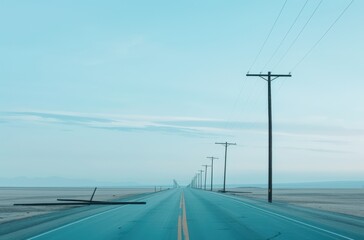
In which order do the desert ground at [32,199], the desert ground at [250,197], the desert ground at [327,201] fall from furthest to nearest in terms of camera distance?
the desert ground at [327,201] < the desert ground at [250,197] < the desert ground at [32,199]

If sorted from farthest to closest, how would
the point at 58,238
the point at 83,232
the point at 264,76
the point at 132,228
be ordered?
the point at 264,76
the point at 132,228
the point at 83,232
the point at 58,238

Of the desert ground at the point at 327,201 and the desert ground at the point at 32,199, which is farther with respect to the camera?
the desert ground at the point at 327,201

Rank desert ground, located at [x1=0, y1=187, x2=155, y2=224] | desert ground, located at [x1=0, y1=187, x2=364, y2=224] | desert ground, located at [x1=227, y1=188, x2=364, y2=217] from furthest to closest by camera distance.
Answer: desert ground, located at [x1=227, y1=188, x2=364, y2=217] < desert ground, located at [x1=0, y1=187, x2=364, y2=224] < desert ground, located at [x1=0, y1=187, x2=155, y2=224]

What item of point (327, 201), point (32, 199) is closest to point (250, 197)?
point (327, 201)

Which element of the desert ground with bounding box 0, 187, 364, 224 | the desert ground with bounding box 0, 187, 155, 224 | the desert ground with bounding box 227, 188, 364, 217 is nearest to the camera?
the desert ground with bounding box 0, 187, 155, 224

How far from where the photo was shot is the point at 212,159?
150 m

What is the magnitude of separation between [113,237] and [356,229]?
9.03 m

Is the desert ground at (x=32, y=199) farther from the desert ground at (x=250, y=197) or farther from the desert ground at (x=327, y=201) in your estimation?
the desert ground at (x=327, y=201)

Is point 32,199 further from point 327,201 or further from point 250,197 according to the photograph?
point 327,201

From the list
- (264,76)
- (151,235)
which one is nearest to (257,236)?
(151,235)

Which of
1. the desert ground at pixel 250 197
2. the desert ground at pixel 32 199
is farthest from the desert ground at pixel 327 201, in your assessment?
the desert ground at pixel 32 199

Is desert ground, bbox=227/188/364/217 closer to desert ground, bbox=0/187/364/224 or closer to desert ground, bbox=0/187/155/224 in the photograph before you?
desert ground, bbox=0/187/364/224

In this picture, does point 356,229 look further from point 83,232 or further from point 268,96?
point 268,96

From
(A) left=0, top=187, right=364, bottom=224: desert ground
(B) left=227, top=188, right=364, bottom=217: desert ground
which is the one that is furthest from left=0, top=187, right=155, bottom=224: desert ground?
(B) left=227, top=188, right=364, bottom=217: desert ground
